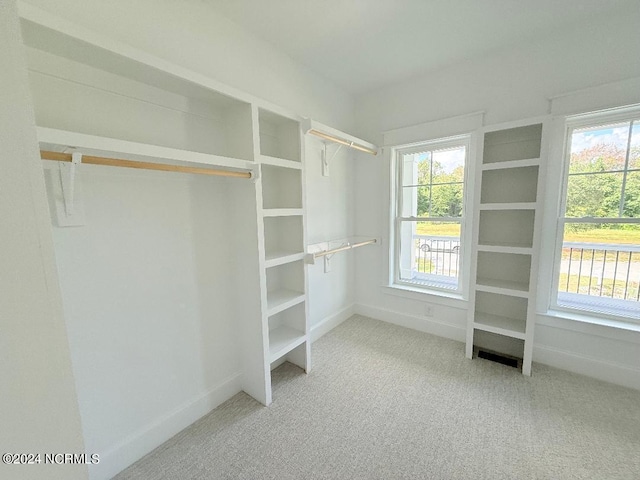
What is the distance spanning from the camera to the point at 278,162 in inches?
68.9

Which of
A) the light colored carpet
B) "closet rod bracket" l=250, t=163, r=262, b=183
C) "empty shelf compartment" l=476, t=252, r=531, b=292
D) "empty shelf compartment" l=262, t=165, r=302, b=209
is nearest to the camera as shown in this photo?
the light colored carpet

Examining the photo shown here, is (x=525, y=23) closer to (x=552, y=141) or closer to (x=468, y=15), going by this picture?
(x=468, y=15)

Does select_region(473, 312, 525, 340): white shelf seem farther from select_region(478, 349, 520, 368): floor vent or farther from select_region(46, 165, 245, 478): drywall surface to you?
select_region(46, 165, 245, 478): drywall surface

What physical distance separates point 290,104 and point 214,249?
1434 millimetres

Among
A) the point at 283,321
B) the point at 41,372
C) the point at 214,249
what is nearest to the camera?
the point at 41,372

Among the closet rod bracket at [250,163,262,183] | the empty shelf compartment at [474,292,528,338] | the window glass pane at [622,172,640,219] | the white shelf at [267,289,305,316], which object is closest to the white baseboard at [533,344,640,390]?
the empty shelf compartment at [474,292,528,338]

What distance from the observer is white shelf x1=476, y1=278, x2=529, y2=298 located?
80.7 inches

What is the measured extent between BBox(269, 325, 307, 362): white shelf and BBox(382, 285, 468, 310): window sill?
4.37 feet

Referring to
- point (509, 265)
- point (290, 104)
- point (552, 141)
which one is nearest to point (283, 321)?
point (290, 104)

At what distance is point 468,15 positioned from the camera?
1.75 m

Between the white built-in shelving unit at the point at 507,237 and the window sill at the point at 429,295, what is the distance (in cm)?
17

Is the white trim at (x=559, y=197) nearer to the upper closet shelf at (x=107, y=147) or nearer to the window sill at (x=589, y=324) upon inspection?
the window sill at (x=589, y=324)

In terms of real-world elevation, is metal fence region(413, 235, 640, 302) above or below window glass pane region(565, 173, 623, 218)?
below

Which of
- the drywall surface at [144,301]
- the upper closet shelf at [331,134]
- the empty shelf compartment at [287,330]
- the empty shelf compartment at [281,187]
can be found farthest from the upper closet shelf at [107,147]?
the empty shelf compartment at [287,330]
